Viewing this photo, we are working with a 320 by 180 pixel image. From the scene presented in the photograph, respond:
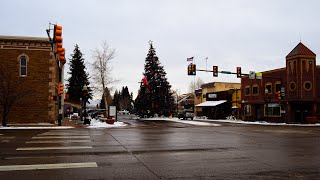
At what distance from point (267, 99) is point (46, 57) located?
103 ft

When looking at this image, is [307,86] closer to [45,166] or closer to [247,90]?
[247,90]

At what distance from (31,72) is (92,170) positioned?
81.6ft

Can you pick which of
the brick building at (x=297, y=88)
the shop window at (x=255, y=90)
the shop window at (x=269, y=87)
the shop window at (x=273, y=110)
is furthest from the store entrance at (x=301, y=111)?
the shop window at (x=255, y=90)

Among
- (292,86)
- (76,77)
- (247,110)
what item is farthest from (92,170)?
(76,77)

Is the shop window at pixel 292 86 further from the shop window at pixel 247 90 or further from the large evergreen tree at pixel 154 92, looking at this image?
the large evergreen tree at pixel 154 92

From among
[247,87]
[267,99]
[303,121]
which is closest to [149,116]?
[247,87]

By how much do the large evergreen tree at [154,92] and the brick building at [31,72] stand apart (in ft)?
110

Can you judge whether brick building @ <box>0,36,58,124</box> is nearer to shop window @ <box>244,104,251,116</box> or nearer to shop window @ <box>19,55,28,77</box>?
shop window @ <box>19,55,28,77</box>

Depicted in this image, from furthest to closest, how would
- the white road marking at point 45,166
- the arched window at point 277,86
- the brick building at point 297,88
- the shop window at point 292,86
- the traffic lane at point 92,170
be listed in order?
the arched window at point 277,86
the shop window at point 292,86
the brick building at point 297,88
the white road marking at point 45,166
the traffic lane at point 92,170

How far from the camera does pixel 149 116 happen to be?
66062 mm

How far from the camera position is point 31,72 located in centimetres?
3094

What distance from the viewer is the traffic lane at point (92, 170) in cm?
783

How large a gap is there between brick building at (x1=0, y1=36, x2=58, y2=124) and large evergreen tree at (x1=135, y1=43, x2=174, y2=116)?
110 feet

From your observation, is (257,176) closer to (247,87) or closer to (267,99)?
(267,99)
